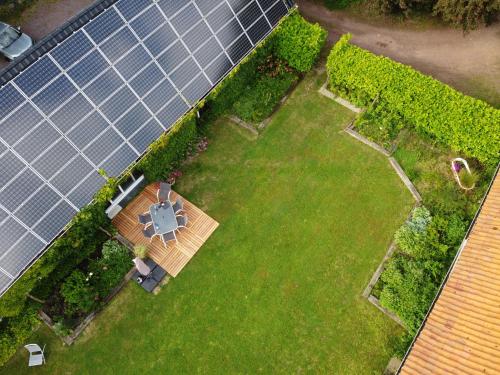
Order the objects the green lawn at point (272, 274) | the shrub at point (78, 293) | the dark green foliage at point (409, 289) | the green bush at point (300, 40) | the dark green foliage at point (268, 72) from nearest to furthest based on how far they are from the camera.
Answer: the dark green foliage at point (409, 289) → the green lawn at point (272, 274) → the shrub at point (78, 293) → the dark green foliage at point (268, 72) → the green bush at point (300, 40)

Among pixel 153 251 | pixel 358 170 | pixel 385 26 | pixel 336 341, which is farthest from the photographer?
pixel 385 26

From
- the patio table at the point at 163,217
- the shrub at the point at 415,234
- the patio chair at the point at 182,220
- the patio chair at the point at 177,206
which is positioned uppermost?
the shrub at the point at 415,234

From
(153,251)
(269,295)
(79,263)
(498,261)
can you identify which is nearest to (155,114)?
(153,251)

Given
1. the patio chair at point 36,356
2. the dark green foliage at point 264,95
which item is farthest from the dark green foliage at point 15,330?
the dark green foliage at point 264,95

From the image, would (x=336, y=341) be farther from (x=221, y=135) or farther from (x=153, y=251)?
(x=221, y=135)

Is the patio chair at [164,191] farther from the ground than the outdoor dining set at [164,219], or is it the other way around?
the patio chair at [164,191]

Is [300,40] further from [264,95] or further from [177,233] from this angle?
[177,233]

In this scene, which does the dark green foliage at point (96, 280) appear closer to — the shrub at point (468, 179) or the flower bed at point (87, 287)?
the flower bed at point (87, 287)

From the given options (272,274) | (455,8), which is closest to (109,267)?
(272,274)
